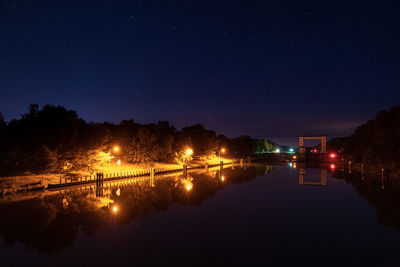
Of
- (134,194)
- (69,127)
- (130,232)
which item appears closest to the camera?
(130,232)

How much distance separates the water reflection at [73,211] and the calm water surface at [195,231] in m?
0.07

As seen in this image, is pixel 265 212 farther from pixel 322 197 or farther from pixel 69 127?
pixel 69 127

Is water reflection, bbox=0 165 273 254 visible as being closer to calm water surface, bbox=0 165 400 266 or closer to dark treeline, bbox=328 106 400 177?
calm water surface, bbox=0 165 400 266

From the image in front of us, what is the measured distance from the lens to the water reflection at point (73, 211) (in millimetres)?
15812

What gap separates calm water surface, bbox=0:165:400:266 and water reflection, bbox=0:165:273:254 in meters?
0.07

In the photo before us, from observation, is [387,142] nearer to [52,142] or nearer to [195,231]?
[195,231]

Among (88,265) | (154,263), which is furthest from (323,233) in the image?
(88,265)

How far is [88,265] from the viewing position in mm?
12281

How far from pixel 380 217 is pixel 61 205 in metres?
25.6

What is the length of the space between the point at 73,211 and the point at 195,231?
10.3m

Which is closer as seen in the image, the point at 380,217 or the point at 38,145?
the point at 380,217

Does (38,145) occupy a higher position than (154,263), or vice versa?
(38,145)

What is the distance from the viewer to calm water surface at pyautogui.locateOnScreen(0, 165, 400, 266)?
13102mm

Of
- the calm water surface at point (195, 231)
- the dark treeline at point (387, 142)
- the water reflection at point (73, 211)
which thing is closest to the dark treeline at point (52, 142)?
the water reflection at point (73, 211)
